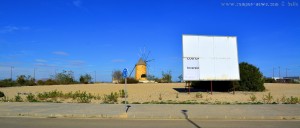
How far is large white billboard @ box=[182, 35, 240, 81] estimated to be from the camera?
33.2 meters

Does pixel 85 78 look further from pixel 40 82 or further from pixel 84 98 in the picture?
pixel 84 98

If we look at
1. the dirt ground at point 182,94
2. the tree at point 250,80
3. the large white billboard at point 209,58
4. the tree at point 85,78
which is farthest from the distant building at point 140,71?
the large white billboard at point 209,58

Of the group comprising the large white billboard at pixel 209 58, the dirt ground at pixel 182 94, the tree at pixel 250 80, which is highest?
the large white billboard at pixel 209 58

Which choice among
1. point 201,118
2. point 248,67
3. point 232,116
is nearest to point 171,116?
point 201,118

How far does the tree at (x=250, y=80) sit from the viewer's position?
38.4 m

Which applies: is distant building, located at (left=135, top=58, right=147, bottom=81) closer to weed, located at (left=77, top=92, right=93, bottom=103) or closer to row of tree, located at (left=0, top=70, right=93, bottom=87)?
row of tree, located at (left=0, top=70, right=93, bottom=87)

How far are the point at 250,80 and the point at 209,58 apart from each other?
755cm

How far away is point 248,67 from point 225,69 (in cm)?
581

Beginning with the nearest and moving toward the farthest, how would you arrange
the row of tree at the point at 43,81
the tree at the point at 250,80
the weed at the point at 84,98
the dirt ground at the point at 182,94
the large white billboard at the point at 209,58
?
the weed at the point at 84,98 → the dirt ground at the point at 182,94 → the large white billboard at the point at 209,58 → the tree at the point at 250,80 → the row of tree at the point at 43,81

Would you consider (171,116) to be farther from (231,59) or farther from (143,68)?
(143,68)

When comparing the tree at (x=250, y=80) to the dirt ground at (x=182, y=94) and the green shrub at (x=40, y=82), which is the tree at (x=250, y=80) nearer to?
the dirt ground at (x=182, y=94)

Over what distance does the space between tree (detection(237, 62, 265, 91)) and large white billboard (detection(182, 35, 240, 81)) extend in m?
4.17

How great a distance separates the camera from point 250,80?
38.6 meters

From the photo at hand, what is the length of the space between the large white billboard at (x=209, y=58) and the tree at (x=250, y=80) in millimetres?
4174
